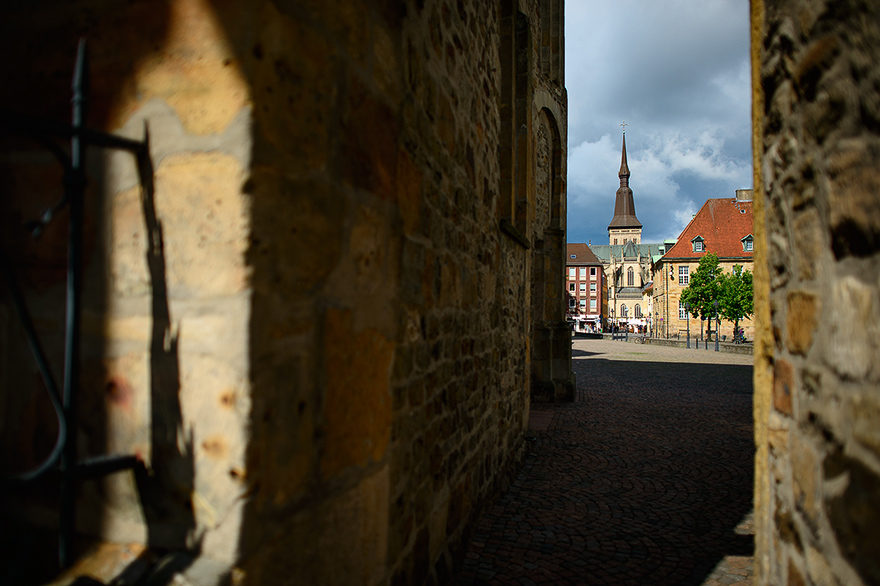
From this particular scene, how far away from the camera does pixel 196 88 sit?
1.42m

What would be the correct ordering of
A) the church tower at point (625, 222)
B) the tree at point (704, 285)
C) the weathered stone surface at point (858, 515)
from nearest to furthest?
the weathered stone surface at point (858, 515)
the tree at point (704, 285)
the church tower at point (625, 222)

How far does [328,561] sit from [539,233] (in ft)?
32.5

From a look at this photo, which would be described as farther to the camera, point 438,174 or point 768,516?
point 438,174

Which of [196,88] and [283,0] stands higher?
[283,0]

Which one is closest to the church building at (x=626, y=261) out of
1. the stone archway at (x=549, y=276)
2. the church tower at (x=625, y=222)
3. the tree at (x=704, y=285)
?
the church tower at (x=625, y=222)

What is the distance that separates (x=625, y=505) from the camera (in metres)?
4.71

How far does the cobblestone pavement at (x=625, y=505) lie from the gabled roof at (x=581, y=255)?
8138 centimetres

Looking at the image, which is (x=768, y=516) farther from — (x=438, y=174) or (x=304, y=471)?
(x=438, y=174)

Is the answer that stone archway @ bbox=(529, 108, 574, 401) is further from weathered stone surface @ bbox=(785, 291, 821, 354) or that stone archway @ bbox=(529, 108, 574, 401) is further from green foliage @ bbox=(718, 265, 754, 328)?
green foliage @ bbox=(718, 265, 754, 328)

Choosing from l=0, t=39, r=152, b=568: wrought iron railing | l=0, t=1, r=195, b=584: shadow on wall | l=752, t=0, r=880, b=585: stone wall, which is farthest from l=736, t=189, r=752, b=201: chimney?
l=0, t=39, r=152, b=568: wrought iron railing

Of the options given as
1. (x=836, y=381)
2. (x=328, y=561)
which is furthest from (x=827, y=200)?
(x=328, y=561)

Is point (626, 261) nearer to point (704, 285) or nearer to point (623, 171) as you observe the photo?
point (623, 171)

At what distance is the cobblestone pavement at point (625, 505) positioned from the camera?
139 inches

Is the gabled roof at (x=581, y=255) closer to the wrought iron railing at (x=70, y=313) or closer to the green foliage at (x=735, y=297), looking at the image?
the green foliage at (x=735, y=297)
